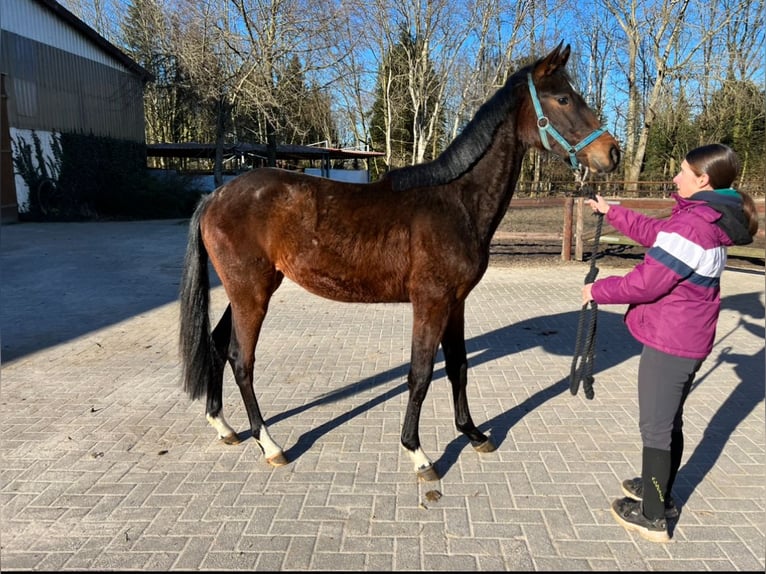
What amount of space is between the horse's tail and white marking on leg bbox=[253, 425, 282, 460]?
59 centimetres

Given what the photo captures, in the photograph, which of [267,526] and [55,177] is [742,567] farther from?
[55,177]

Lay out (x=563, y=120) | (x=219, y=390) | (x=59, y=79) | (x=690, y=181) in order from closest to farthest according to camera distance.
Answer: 1. (x=690, y=181)
2. (x=563, y=120)
3. (x=219, y=390)
4. (x=59, y=79)

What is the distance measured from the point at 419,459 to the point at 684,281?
171cm

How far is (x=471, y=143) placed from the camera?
9.30 feet

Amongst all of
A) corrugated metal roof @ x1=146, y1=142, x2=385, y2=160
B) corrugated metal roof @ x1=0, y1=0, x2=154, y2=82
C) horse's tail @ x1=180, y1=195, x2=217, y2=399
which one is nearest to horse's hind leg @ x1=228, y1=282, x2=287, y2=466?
horse's tail @ x1=180, y1=195, x2=217, y2=399

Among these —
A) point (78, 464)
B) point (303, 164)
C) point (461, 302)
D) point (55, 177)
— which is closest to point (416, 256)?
point (461, 302)

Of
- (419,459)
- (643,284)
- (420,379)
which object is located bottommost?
(419,459)

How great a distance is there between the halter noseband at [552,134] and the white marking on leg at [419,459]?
1917 mm

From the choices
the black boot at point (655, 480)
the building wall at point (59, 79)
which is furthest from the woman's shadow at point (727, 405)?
the building wall at point (59, 79)

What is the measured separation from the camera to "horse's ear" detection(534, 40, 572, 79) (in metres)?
2.69

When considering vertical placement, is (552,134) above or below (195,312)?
above

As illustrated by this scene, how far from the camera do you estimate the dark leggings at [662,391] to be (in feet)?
7.06

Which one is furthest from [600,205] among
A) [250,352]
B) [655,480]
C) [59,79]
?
[59,79]

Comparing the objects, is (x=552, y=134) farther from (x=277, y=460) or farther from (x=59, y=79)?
(x=59, y=79)
